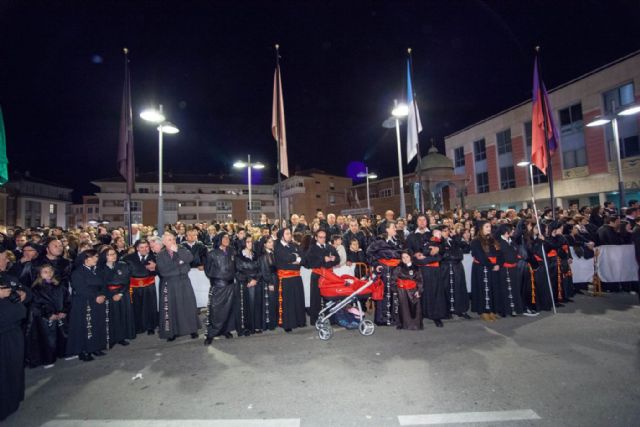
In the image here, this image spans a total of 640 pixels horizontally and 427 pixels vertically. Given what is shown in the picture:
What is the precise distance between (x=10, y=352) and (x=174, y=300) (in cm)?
248

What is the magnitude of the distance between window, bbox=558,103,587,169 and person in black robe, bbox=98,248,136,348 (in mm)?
31368

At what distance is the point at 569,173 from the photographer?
1008 inches

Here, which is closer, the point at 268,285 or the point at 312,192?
the point at 268,285

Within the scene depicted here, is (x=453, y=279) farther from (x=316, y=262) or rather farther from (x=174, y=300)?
(x=174, y=300)

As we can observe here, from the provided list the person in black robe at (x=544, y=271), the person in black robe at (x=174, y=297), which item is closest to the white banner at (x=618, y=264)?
the person in black robe at (x=544, y=271)

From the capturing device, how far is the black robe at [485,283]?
669 cm

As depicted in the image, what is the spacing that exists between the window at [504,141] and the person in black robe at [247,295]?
32.8 meters

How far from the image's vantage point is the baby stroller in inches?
226

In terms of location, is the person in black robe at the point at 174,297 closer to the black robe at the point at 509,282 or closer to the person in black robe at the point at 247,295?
the person in black robe at the point at 247,295

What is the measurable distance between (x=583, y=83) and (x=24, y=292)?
111 ft

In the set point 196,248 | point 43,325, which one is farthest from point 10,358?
point 196,248

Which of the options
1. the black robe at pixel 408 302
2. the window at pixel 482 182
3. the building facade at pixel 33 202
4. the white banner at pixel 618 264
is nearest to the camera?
the black robe at pixel 408 302

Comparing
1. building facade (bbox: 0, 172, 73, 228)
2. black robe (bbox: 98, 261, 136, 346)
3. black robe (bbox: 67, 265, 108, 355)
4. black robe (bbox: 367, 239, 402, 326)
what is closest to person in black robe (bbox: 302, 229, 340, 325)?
black robe (bbox: 367, 239, 402, 326)

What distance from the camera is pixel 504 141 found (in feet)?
104
